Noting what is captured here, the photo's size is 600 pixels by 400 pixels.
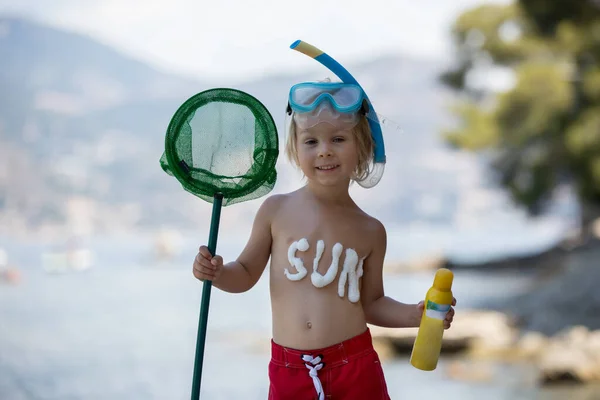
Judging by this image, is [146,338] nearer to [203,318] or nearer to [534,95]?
[534,95]

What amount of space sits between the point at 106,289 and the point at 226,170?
13.3 m

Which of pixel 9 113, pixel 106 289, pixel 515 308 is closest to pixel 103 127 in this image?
pixel 9 113

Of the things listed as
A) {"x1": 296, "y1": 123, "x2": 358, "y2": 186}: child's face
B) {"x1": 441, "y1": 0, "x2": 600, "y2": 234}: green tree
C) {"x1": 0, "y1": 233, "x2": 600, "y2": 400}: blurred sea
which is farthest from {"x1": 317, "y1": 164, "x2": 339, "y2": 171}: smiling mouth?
{"x1": 441, "y1": 0, "x2": 600, "y2": 234}: green tree

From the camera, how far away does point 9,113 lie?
1894cm

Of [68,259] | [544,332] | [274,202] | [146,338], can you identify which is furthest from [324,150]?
[68,259]

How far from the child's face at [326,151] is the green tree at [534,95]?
770 cm

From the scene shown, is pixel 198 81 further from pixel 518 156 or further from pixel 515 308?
pixel 515 308

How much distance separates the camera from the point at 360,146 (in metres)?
1.38

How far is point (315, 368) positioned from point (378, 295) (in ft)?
0.59

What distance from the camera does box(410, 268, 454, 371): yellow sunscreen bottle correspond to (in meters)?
1.28

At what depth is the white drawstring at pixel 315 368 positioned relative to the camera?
129 cm

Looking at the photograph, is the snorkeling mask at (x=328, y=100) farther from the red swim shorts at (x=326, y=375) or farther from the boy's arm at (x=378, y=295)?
the red swim shorts at (x=326, y=375)

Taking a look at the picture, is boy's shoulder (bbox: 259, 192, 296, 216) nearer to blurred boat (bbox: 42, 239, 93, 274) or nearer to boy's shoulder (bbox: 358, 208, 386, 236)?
boy's shoulder (bbox: 358, 208, 386, 236)

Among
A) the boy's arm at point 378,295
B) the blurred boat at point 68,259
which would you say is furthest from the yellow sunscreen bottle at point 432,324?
the blurred boat at point 68,259
